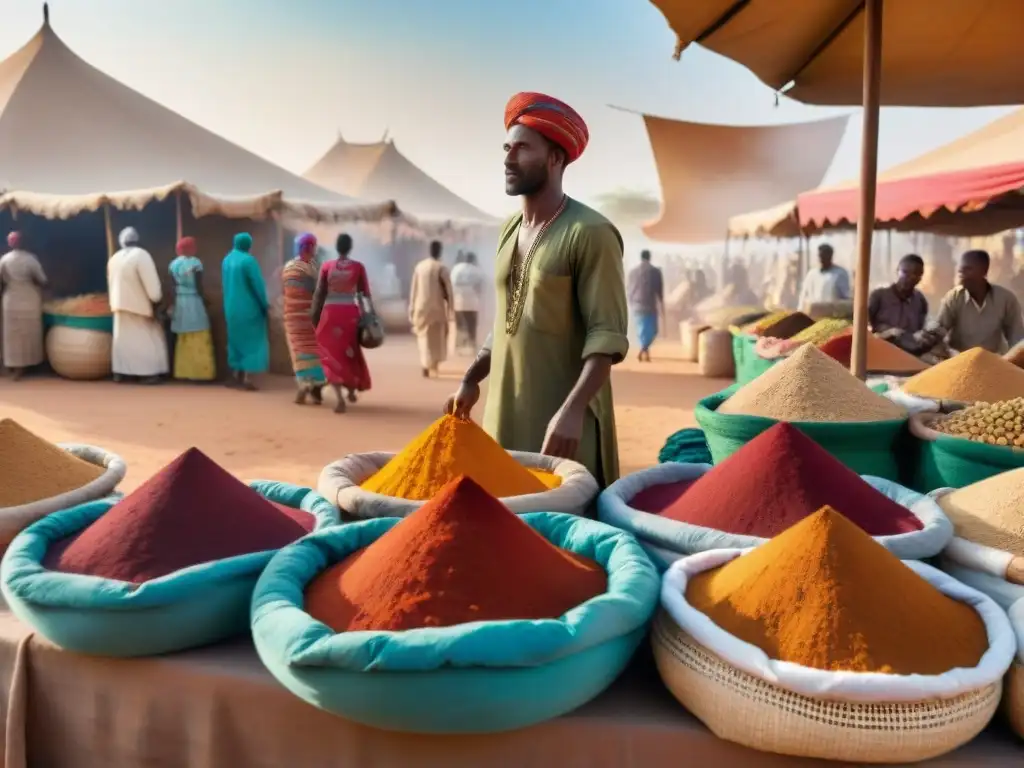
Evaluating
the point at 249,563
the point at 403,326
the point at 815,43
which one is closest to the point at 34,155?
the point at 403,326

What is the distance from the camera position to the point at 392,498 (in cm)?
115

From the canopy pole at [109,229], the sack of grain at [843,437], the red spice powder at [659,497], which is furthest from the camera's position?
the canopy pole at [109,229]

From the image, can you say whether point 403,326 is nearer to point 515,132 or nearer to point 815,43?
point 815,43

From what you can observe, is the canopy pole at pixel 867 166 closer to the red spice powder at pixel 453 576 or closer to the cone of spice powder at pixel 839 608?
the cone of spice powder at pixel 839 608

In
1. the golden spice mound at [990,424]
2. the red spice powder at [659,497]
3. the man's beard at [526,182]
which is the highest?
the man's beard at [526,182]

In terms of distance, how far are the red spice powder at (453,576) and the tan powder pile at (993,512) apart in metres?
0.51

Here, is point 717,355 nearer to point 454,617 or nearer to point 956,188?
point 956,188

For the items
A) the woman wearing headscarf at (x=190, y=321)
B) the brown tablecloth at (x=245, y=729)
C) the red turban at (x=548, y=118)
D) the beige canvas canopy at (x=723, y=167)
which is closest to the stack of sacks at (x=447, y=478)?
the brown tablecloth at (x=245, y=729)

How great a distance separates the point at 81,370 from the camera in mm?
7223

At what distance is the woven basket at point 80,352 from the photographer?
7.18m

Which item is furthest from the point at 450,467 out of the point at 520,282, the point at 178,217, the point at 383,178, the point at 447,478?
the point at 383,178

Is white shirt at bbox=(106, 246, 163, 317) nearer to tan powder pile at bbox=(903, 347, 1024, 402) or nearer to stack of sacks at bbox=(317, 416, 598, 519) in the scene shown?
stack of sacks at bbox=(317, 416, 598, 519)

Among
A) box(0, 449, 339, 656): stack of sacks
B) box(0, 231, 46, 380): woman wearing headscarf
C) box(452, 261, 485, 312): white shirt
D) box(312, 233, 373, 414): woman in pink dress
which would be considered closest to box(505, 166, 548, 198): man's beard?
box(0, 449, 339, 656): stack of sacks

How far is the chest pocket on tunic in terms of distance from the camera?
1.60 m
